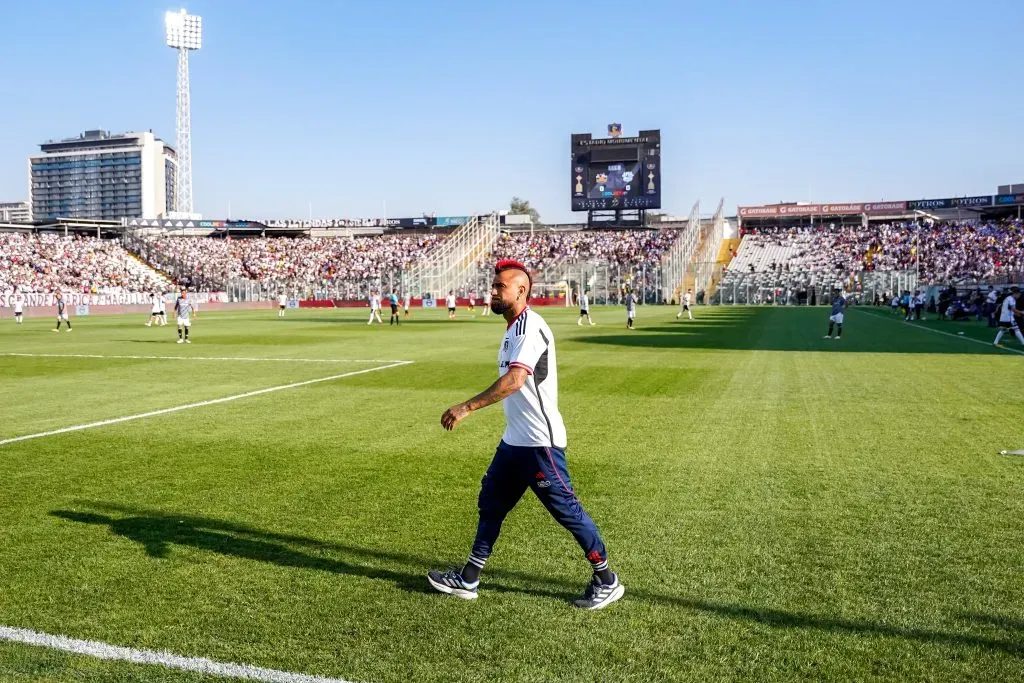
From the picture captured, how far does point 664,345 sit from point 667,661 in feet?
70.2

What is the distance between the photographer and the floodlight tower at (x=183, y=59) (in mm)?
93562

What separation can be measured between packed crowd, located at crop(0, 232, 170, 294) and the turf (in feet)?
196

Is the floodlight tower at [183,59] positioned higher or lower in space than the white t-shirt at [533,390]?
higher

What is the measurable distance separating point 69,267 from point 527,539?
74.8 m

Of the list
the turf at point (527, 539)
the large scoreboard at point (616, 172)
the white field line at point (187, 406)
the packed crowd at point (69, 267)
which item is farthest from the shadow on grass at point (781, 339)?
the packed crowd at point (69, 267)

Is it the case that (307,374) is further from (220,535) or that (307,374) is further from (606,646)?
(606,646)

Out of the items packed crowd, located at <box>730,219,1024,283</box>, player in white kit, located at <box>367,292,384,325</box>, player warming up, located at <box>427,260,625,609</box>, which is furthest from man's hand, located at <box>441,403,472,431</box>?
packed crowd, located at <box>730,219,1024,283</box>

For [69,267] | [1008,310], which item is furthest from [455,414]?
[69,267]

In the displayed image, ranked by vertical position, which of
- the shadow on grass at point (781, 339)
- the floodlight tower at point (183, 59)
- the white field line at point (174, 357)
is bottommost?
the white field line at point (174, 357)

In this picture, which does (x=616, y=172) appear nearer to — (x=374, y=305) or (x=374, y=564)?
(x=374, y=305)

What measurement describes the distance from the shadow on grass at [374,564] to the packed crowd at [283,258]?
7034 centimetres

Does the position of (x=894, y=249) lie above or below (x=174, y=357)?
above

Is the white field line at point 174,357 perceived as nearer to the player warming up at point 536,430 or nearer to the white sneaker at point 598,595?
the player warming up at point 536,430

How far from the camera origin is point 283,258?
8600 cm
